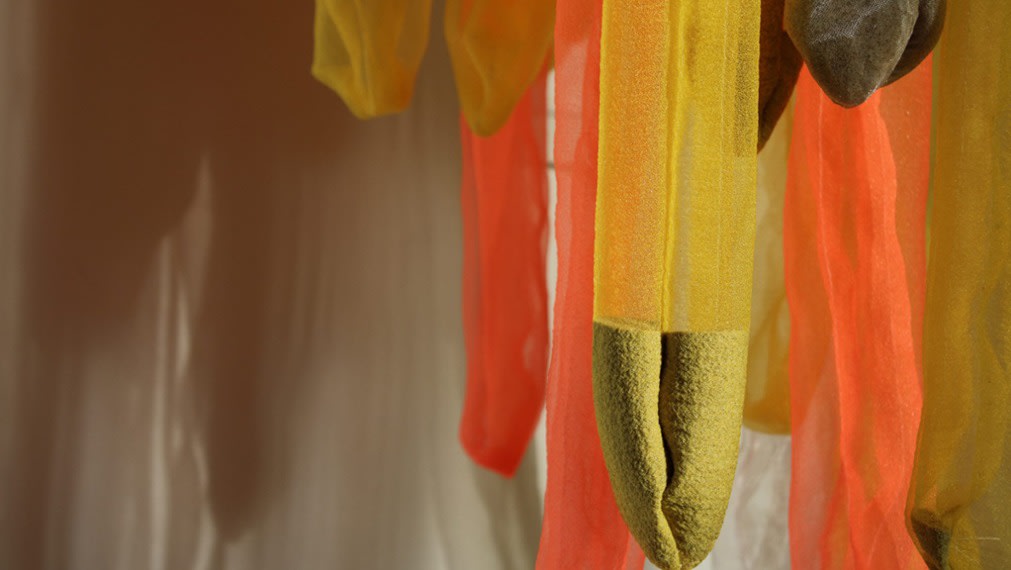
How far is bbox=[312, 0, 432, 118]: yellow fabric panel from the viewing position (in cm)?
51

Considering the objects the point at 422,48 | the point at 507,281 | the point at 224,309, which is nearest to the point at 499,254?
the point at 507,281

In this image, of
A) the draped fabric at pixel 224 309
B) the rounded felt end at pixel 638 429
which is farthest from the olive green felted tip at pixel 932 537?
the draped fabric at pixel 224 309

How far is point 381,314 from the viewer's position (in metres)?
0.85

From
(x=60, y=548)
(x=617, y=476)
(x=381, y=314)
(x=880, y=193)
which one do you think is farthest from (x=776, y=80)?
(x=60, y=548)

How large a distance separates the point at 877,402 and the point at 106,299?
2.02 ft

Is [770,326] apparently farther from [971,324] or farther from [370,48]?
[370,48]

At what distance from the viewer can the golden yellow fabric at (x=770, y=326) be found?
549 millimetres

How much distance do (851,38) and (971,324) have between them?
0.44 feet

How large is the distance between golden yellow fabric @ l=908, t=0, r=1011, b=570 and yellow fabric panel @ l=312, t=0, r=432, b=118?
0.30 meters

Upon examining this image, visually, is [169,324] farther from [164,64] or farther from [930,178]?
[930,178]

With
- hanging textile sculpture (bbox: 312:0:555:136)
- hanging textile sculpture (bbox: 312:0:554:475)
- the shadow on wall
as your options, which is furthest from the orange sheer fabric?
the shadow on wall

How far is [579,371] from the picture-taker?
0.40m

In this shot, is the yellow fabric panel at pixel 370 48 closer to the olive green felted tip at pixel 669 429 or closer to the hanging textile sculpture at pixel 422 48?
the hanging textile sculpture at pixel 422 48

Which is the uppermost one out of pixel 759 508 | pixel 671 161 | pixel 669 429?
pixel 671 161
